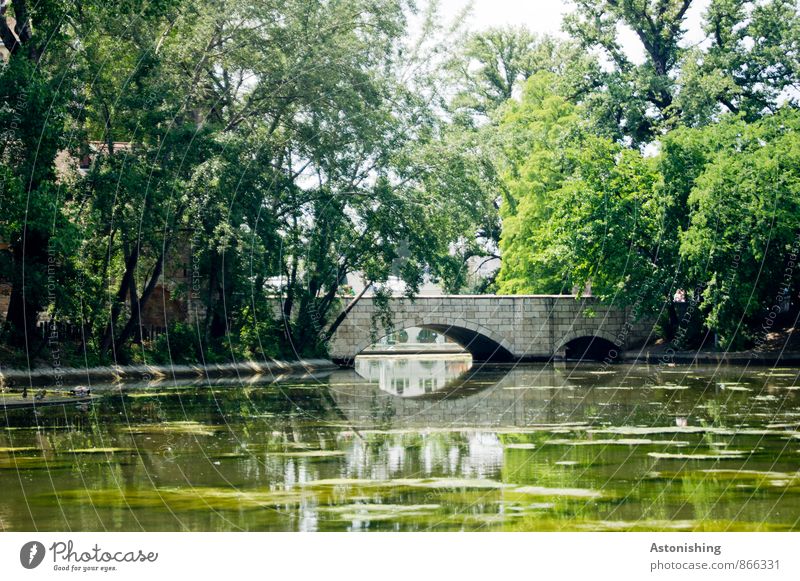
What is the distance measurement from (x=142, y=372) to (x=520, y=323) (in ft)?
81.7

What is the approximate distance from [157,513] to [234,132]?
30500 mm

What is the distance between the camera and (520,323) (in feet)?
189

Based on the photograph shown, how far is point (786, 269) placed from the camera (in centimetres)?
4712

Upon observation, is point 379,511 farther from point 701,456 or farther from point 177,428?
point 177,428

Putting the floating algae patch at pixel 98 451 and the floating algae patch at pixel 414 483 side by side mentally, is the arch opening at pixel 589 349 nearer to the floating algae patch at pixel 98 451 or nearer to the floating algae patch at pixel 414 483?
the floating algae patch at pixel 98 451

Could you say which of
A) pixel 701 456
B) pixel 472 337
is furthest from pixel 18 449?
pixel 472 337

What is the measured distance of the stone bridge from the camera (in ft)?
182

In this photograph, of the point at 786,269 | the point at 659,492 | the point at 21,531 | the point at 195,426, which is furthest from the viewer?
the point at 786,269

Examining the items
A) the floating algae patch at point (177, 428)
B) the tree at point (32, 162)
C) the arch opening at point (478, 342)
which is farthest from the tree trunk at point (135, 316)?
the arch opening at point (478, 342)

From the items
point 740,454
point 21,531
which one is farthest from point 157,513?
point 740,454

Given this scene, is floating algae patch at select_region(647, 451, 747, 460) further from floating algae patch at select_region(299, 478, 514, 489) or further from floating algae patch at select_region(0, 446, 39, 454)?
floating algae patch at select_region(0, 446, 39, 454)

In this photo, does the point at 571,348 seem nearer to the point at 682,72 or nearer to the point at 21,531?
the point at 682,72

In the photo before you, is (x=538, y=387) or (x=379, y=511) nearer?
(x=379, y=511)

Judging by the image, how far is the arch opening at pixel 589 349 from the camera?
59.6 m
